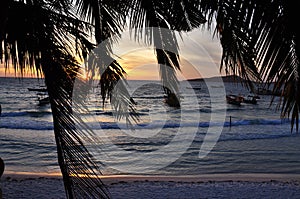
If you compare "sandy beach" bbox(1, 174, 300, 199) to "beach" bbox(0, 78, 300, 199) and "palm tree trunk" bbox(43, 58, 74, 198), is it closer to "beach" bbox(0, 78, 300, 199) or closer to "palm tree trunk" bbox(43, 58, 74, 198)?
"beach" bbox(0, 78, 300, 199)

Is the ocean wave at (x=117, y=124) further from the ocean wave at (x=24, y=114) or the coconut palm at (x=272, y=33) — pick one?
the coconut palm at (x=272, y=33)

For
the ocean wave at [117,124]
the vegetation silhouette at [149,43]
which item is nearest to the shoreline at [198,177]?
the vegetation silhouette at [149,43]

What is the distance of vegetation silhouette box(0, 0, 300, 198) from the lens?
134cm

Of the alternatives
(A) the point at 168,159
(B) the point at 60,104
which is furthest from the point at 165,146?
(B) the point at 60,104

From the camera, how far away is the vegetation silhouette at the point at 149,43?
4.39 ft

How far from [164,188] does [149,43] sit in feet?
15.1

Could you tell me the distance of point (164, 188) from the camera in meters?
6.76

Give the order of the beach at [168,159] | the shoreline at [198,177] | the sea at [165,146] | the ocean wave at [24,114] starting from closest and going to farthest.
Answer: the beach at [168,159] → the shoreline at [198,177] → the sea at [165,146] → the ocean wave at [24,114]

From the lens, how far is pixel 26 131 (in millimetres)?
16719

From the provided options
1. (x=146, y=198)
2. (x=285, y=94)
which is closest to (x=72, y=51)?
(x=285, y=94)

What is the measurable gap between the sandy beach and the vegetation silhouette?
3.93 metres

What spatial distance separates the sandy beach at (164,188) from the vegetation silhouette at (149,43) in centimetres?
393

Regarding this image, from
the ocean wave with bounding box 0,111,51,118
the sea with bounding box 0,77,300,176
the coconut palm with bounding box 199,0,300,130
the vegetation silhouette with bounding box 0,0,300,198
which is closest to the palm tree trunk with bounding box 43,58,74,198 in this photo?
the vegetation silhouette with bounding box 0,0,300,198

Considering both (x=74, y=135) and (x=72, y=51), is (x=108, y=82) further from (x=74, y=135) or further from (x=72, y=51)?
(x=74, y=135)
